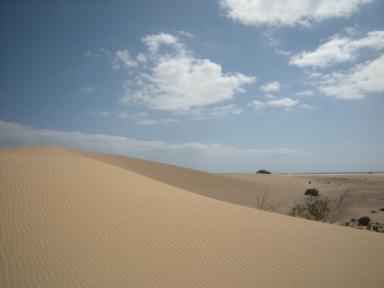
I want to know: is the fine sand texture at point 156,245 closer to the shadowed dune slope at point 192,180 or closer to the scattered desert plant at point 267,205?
the scattered desert plant at point 267,205

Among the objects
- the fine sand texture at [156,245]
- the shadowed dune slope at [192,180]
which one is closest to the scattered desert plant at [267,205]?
the shadowed dune slope at [192,180]

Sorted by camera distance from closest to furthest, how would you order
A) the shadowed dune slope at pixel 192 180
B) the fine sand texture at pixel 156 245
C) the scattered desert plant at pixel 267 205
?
A: the fine sand texture at pixel 156 245 < the scattered desert plant at pixel 267 205 < the shadowed dune slope at pixel 192 180

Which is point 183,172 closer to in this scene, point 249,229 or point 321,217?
point 321,217

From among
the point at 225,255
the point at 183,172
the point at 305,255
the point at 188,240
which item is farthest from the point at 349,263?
the point at 183,172

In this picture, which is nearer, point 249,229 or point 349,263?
point 349,263

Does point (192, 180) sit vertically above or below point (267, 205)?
above

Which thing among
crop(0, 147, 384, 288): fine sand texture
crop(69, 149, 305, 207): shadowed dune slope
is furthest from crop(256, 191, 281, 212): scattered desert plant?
crop(0, 147, 384, 288): fine sand texture

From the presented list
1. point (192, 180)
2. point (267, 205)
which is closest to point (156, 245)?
point (267, 205)

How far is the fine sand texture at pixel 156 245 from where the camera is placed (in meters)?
4.26

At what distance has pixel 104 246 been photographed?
5.12 metres

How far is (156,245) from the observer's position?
544 centimetres

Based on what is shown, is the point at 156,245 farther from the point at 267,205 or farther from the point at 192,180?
the point at 192,180

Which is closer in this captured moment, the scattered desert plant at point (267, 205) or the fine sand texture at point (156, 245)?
the fine sand texture at point (156, 245)

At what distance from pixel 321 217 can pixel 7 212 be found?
554 inches
